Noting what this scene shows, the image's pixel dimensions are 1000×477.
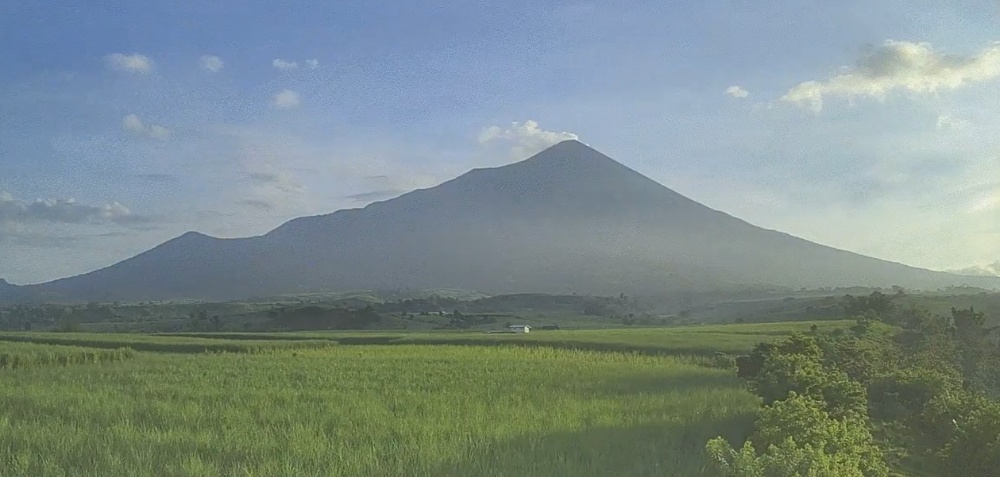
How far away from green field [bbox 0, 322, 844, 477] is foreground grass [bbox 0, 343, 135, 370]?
18.3 feet

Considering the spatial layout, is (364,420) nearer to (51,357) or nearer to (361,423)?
(361,423)

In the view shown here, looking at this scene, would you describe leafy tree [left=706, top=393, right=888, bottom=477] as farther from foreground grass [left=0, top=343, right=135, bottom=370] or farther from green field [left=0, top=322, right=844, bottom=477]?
foreground grass [left=0, top=343, right=135, bottom=370]

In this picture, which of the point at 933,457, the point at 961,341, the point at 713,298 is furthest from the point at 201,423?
the point at 713,298

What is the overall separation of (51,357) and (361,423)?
18959 mm

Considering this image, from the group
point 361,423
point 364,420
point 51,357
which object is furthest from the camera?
point 51,357

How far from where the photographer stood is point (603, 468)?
7.78 meters

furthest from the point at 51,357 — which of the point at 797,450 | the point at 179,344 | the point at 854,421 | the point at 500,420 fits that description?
the point at 797,450

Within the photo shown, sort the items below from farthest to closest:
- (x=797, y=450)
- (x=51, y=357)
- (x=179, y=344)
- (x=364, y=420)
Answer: (x=179, y=344) < (x=51, y=357) < (x=364, y=420) < (x=797, y=450)

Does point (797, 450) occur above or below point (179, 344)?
above

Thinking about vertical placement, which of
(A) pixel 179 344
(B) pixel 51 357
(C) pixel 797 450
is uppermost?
(C) pixel 797 450

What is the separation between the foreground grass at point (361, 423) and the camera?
778cm

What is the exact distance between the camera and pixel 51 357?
24359mm

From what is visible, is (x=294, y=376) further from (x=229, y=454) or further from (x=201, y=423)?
(x=229, y=454)

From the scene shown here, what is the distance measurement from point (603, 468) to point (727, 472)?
1.62 m
